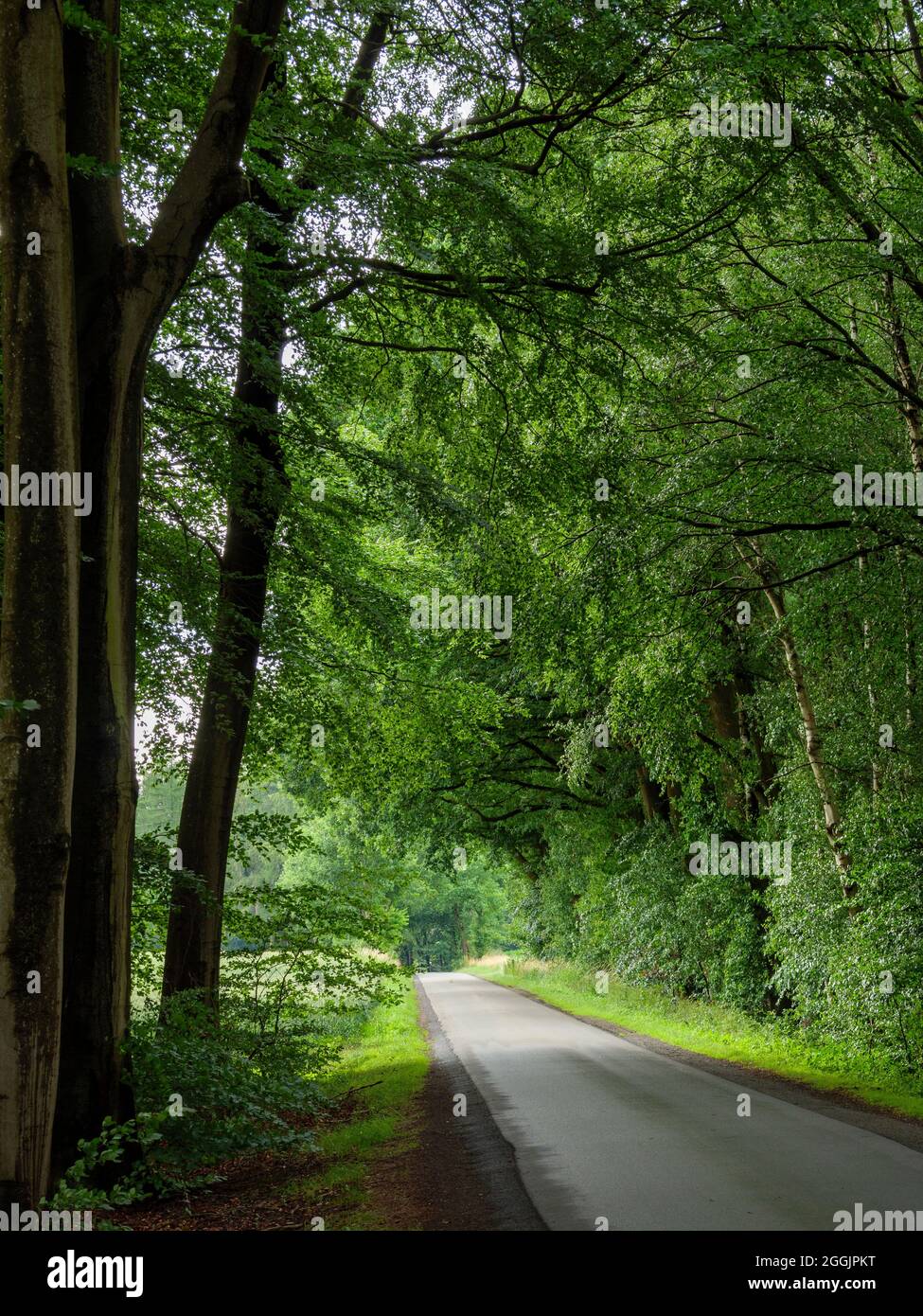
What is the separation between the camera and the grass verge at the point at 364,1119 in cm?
733

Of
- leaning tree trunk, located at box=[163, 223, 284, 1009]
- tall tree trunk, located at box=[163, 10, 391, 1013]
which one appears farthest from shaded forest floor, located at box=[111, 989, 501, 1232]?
leaning tree trunk, located at box=[163, 223, 284, 1009]

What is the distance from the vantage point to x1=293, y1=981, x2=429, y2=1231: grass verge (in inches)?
289

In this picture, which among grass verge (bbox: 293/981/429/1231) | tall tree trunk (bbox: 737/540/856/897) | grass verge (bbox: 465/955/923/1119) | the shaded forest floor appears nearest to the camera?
the shaded forest floor

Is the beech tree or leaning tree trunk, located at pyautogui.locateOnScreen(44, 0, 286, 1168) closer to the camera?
the beech tree

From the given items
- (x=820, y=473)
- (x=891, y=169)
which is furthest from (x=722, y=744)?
(x=891, y=169)

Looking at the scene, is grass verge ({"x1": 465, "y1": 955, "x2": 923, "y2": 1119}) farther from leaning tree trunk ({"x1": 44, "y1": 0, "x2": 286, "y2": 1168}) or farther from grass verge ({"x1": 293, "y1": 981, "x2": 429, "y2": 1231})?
leaning tree trunk ({"x1": 44, "y1": 0, "x2": 286, "y2": 1168})

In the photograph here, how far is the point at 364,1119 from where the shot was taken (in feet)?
36.4

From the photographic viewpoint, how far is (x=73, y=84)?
21.7 ft

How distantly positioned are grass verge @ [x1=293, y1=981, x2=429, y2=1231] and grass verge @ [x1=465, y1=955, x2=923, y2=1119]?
174 inches

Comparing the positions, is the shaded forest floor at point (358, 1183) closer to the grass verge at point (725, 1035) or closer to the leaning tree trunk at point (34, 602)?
the leaning tree trunk at point (34, 602)

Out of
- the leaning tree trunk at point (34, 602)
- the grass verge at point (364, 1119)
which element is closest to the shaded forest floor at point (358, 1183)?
the grass verge at point (364, 1119)

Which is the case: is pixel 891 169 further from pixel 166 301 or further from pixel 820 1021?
pixel 820 1021

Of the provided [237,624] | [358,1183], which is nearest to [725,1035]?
[358,1183]
